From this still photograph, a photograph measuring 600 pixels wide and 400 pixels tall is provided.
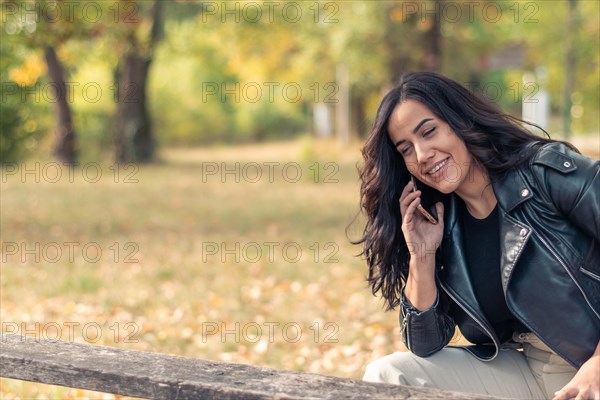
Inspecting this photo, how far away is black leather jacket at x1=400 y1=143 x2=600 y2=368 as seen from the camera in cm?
265

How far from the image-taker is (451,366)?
294 cm

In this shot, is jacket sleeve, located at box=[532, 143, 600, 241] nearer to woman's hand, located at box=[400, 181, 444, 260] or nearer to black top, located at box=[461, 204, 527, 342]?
black top, located at box=[461, 204, 527, 342]

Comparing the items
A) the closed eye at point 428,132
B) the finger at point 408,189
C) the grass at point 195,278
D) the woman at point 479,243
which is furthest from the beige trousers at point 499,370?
the grass at point 195,278

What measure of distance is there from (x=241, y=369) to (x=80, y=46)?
19213 mm

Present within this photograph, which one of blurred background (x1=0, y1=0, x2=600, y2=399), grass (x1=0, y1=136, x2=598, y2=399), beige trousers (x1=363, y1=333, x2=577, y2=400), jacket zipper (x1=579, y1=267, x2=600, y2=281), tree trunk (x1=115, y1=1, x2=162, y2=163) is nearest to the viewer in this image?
jacket zipper (x1=579, y1=267, x2=600, y2=281)

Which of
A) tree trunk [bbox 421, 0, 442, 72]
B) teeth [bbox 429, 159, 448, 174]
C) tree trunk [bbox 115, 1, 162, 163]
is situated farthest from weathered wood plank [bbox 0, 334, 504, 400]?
tree trunk [bbox 115, 1, 162, 163]

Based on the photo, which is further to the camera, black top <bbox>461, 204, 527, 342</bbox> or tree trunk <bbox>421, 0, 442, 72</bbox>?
tree trunk <bbox>421, 0, 442, 72</bbox>

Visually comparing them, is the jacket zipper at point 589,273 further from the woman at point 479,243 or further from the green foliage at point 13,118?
the green foliage at point 13,118

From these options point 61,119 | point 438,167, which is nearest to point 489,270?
point 438,167

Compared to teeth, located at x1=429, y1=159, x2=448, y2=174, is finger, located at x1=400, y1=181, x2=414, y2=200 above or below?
below

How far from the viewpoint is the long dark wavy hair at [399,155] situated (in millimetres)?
2953

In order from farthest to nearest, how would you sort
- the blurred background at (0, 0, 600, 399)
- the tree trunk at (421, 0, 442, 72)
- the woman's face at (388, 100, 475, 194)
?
the tree trunk at (421, 0, 442, 72) → the blurred background at (0, 0, 600, 399) → the woman's face at (388, 100, 475, 194)

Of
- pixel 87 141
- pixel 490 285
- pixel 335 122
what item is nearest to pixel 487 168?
pixel 490 285

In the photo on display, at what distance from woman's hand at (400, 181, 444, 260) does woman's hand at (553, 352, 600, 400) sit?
0.65 metres
